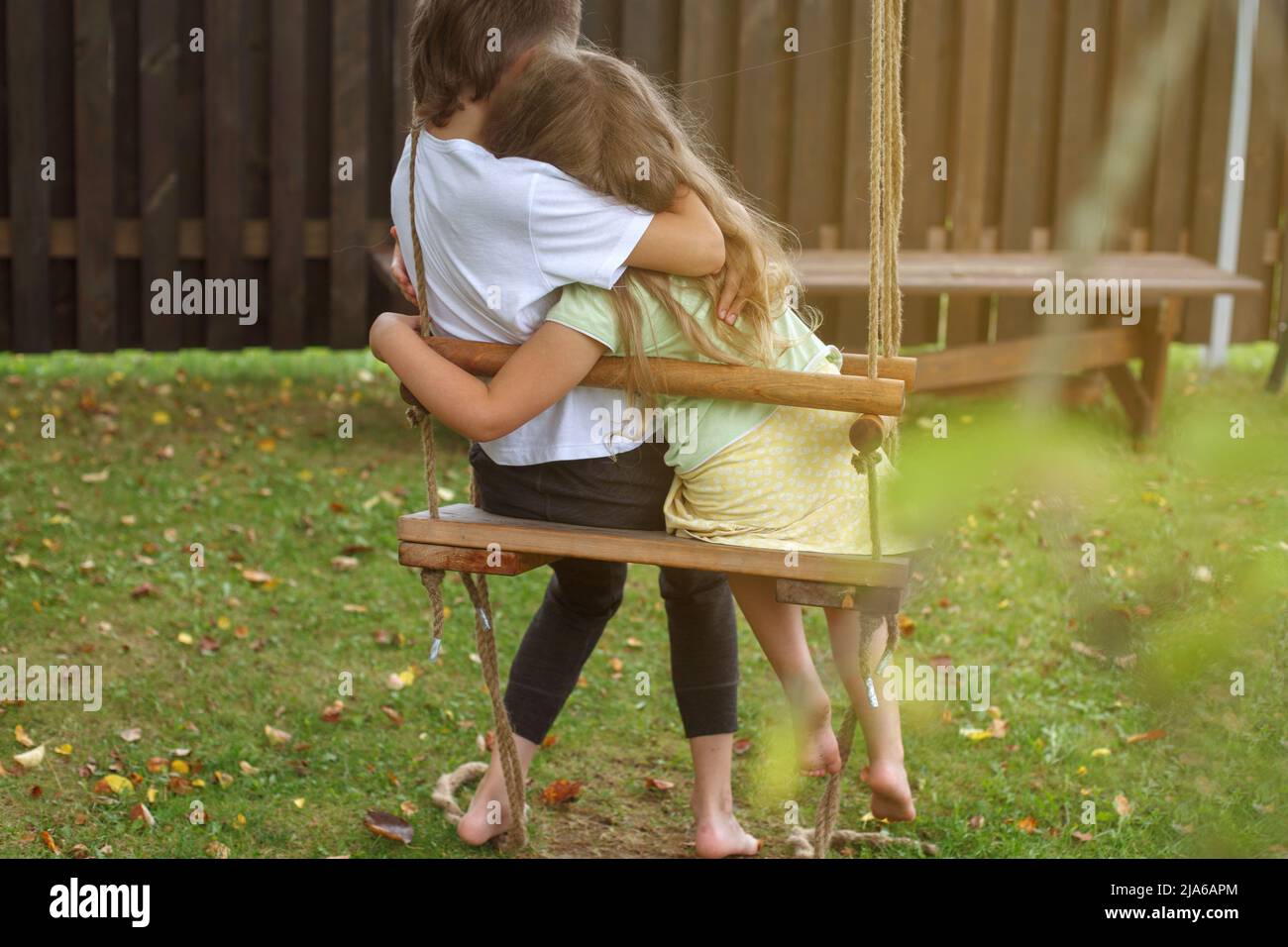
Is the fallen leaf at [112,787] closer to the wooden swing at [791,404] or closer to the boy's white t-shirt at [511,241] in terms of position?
the wooden swing at [791,404]

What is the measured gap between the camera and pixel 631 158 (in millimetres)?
1984

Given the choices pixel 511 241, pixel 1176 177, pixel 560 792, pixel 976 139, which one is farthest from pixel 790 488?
pixel 1176 177

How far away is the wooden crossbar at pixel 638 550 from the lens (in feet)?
6.16

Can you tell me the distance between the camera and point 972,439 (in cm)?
97

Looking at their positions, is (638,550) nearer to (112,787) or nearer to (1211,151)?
(112,787)

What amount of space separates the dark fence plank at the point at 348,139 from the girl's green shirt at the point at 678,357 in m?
3.59

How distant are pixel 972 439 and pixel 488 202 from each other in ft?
3.77

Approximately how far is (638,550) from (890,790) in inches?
23.5

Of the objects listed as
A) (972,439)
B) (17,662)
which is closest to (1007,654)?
(17,662)

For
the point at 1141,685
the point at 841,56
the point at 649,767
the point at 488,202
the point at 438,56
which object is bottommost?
the point at 649,767

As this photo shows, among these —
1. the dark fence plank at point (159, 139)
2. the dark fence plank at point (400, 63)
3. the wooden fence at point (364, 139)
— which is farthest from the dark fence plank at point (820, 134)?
the dark fence plank at point (159, 139)

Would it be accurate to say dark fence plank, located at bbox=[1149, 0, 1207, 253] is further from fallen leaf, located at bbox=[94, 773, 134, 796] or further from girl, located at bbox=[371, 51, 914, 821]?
fallen leaf, located at bbox=[94, 773, 134, 796]
